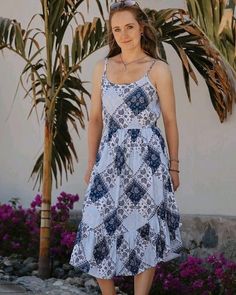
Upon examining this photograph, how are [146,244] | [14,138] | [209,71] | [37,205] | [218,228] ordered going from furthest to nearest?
[14,138], [37,205], [218,228], [209,71], [146,244]

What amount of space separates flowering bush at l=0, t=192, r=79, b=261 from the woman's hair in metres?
2.28

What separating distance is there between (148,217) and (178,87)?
7.86 feet

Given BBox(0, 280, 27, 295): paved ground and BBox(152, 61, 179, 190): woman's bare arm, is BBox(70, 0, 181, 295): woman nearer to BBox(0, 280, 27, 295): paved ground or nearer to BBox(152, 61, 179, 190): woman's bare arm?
BBox(152, 61, 179, 190): woman's bare arm

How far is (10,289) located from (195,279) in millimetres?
1230

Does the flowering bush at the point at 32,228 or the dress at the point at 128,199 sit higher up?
the dress at the point at 128,199

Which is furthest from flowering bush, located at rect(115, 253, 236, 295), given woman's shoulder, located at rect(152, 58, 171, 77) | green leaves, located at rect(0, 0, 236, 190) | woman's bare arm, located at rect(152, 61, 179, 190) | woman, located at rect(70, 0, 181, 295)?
woman's shoulder, located at rect(152, 58, 171, 77)

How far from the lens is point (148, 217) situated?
163 inches

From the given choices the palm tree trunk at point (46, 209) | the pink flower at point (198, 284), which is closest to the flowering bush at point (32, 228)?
the palm tree trunk at point (46, 209)

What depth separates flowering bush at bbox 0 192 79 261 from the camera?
6.47m

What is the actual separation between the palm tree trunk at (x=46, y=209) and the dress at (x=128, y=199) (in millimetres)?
1601

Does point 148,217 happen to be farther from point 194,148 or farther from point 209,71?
point 194,148

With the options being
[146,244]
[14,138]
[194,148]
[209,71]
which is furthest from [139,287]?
[14,138]

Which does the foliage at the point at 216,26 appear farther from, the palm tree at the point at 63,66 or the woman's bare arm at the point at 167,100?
the palm tree at the point at 63,66

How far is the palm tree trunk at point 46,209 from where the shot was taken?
5.75 metres
